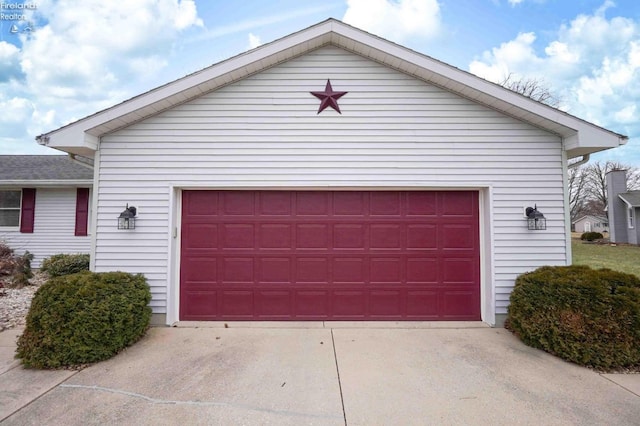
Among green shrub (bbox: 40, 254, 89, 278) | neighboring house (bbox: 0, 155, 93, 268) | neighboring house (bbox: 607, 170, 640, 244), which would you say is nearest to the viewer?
green shrub (bbox: 40, 254, 89, 278)

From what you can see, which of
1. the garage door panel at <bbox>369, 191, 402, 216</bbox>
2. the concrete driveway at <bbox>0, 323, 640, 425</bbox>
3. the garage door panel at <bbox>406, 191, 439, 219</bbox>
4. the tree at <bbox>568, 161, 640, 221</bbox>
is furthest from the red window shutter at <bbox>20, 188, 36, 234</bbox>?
the tree at <bbox>568, 161, 640, 221</bbox>

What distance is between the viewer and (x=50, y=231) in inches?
380

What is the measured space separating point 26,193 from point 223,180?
928cm

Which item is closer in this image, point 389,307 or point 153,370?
point 153,370

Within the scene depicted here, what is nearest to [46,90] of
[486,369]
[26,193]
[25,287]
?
[26,193]

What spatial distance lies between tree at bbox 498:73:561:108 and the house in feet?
44.9

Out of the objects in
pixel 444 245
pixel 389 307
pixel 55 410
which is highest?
pixel 444 245

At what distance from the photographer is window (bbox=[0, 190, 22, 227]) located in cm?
983

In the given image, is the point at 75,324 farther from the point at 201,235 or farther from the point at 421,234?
the point at 421,234

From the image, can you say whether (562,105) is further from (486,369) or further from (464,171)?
(486,369)

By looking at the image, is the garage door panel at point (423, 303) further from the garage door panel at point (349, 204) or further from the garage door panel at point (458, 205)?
the garage door panel at point (349, 204)

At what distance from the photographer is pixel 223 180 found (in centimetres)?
488

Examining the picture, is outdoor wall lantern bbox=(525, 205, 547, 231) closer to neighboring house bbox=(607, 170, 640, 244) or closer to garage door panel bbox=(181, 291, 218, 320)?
garage door panel bbox=(181, 291, 218, 320)

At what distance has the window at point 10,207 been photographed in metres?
9.83
